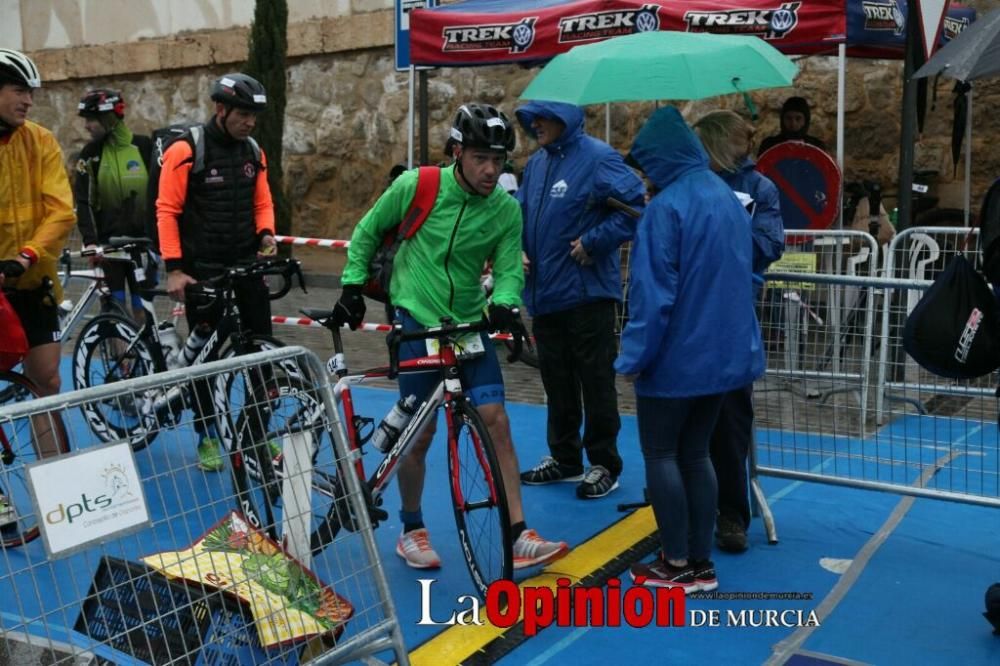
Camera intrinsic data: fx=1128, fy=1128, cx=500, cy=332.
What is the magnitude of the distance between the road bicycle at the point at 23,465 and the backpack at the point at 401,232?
1.74m

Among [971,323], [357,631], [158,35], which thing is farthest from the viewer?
[158,35]

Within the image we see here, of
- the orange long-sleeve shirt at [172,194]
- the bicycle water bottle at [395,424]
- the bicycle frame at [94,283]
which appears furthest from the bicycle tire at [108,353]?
the bicycle water bottle at [395,424]

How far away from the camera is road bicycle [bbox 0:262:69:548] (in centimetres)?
270

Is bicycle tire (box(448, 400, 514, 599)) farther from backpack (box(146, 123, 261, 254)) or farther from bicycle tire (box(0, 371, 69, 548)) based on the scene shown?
backpack (box(146, 123, 261, 254))

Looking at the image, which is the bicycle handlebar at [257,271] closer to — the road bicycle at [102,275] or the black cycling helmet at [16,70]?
the road bicycle at [102,275]

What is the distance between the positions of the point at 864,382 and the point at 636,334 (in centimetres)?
163

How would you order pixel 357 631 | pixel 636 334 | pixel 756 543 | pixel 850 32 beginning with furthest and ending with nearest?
pixel 850 32 < pixel 756 543 < pixel 636 334 < pixel 357 631

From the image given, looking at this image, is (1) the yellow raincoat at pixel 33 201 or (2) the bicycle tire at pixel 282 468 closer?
(2) the bicycle tire at pixel 282 468

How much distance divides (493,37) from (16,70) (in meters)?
4.97

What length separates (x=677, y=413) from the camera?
4277 millimetres

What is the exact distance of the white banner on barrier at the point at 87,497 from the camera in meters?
2.59

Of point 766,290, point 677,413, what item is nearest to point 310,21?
point 766,290

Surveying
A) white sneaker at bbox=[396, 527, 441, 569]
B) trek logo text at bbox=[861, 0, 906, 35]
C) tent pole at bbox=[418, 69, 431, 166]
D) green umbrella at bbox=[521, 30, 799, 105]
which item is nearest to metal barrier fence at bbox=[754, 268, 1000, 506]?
green umbrella at bbox=[521, 30, 799, 105]

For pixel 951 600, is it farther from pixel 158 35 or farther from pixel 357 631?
pixel 158 35
